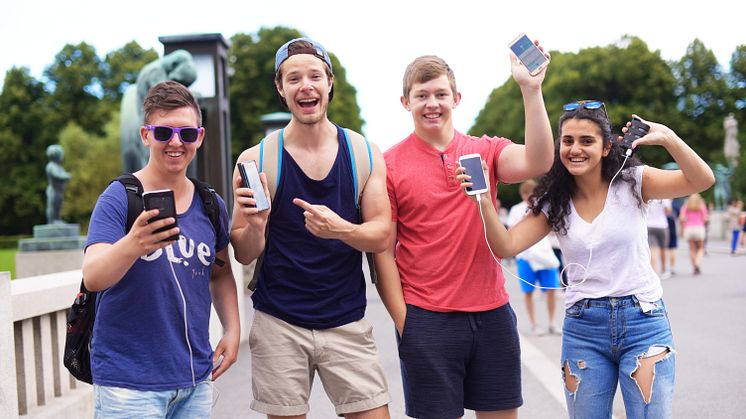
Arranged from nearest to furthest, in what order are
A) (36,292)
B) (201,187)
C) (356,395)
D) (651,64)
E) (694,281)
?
(201,187) → (356,395) → (36,292) → (694,281) → (651,64)

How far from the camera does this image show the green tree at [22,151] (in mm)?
53062

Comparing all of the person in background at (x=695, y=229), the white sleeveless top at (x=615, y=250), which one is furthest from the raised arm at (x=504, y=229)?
the person in background at (x=695, y=229)

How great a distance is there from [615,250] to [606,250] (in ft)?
0.12

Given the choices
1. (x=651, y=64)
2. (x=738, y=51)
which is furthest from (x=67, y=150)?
(x=738, y=51)

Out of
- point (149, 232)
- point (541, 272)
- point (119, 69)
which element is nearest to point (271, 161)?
point (149, 232)

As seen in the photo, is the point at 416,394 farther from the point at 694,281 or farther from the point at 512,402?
the point at 694,281

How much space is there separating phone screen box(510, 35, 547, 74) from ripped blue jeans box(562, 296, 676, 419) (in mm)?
1041

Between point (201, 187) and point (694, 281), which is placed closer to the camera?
point (201, 187)

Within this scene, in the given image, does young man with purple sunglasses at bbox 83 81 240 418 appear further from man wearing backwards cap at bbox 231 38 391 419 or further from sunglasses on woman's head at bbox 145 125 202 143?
man wearing backwards cap at bbox 231 38 391 419

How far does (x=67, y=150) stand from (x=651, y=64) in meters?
36.2

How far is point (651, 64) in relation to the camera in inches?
1879

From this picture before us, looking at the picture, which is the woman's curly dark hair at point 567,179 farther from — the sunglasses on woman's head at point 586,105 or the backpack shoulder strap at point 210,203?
the backpack shoulder strap at point 210,203

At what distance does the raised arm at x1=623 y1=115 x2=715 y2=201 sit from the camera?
3406 mm

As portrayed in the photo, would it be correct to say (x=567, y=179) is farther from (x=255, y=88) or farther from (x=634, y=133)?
(x=255, y=88)
